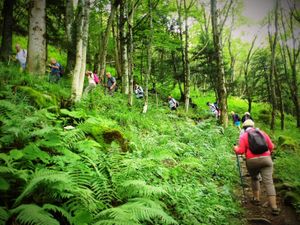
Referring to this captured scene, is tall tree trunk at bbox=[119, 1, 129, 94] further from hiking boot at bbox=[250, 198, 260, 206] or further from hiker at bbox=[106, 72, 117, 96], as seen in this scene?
hiking boot at bbox=[250, 198, 260, 206]

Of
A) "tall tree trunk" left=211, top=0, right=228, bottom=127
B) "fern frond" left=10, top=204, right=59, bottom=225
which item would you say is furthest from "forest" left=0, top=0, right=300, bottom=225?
"tall tree trunk" left=211, top=0, right=228, bottom=127

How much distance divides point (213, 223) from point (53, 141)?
129 inches

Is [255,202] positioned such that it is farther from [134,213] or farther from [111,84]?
[111,84]

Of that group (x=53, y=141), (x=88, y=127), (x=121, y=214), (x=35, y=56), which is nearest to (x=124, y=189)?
(x=121, y=214)

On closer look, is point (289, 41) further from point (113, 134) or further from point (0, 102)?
point (0, 102)

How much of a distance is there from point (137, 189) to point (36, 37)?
7437 mm

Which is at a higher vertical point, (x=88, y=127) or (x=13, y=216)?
(x=88, y=127)

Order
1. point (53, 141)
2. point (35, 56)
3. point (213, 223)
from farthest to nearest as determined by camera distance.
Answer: point (35, 56) < point (213, 223) < point (53, 141)

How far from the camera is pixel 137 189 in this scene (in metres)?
4.35

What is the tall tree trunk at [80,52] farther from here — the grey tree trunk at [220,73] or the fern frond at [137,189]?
the grey tree trunk at [220,73]

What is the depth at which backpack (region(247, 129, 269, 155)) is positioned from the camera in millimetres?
6254

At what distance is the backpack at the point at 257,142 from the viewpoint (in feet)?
20.5

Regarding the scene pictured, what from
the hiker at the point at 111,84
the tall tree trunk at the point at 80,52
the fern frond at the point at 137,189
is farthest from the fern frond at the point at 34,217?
the hiker at the point at 111,84

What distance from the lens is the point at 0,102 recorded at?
533cm
